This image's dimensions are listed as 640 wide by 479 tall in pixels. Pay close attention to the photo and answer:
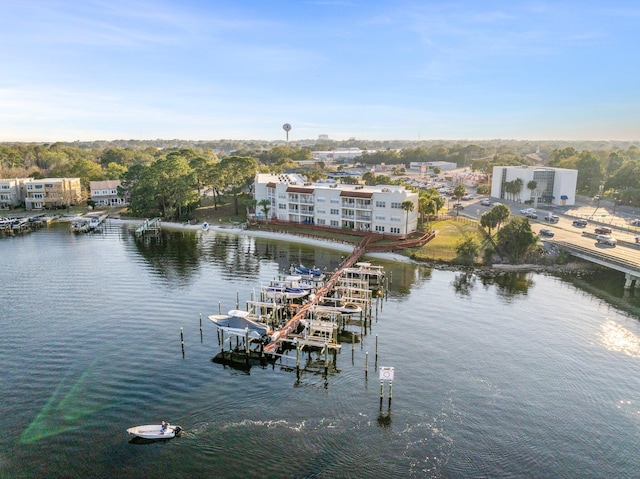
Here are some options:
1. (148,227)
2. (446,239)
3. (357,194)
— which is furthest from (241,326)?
(148,227)

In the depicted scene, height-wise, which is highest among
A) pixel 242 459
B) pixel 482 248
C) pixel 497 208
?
pixel 497 208

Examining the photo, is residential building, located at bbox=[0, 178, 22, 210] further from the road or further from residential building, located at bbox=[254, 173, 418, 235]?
the road

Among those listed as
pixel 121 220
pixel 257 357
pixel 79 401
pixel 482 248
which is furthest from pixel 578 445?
pixel 121 220

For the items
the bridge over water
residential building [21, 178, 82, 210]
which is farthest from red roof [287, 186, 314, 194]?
residential building [21, 178, 82, 210]

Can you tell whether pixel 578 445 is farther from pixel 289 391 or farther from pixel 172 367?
pixel 172 367

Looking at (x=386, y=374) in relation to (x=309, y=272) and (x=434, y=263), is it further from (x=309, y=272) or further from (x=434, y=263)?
(x=434, y=263)

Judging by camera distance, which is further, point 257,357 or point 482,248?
point 482,248

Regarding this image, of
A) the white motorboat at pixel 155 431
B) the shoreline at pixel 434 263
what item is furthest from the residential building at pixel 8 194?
the white motorboat at pixel 155 431
